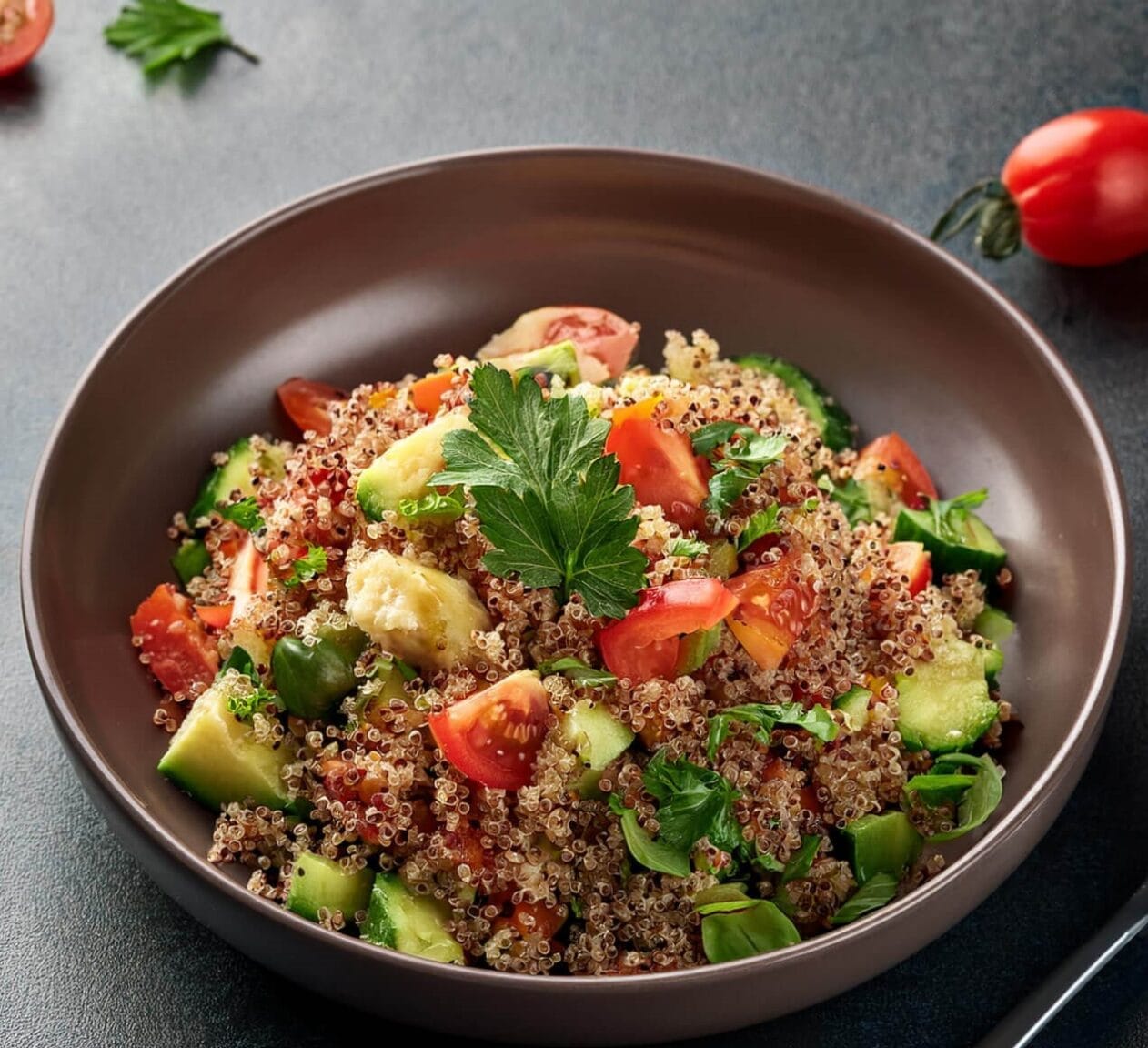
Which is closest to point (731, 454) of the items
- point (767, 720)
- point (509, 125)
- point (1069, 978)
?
point (767, 720)

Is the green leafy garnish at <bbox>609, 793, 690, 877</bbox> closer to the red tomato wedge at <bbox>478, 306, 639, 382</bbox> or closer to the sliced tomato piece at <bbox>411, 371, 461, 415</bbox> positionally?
the sliced tomato piece at <bbox>411, 371, 461, 415</bbox>

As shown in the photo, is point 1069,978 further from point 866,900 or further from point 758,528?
point 758,528

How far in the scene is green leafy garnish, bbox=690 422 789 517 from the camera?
7.70ft

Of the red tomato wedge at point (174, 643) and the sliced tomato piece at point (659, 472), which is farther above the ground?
the sliced tomato piece at point (659, 472)

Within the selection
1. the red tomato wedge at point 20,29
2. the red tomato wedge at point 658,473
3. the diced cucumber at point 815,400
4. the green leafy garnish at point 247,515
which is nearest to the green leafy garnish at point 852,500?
the diced cucumber at point 815,400

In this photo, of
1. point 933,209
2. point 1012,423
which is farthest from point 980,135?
point 1012,423

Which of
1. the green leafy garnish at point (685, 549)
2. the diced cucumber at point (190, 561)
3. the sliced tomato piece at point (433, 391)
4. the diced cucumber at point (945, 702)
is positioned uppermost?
the green leafy garnish at point (685, 549)

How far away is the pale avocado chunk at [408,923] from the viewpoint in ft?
6.74

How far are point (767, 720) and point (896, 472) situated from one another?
2.59 feet

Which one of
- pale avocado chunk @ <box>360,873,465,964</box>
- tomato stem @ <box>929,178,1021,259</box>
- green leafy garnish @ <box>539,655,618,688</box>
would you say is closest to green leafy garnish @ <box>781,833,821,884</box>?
green leafy garnish @ <box>539,655,618,688</box>

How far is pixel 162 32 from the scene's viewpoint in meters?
3.91

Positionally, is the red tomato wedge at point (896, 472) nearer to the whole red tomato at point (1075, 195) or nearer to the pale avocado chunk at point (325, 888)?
the whole red tomato at point (1075, 195)

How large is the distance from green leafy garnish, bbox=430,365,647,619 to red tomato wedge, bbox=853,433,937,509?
72cm

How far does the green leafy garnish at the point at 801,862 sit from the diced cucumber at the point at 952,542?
0.66 metres
